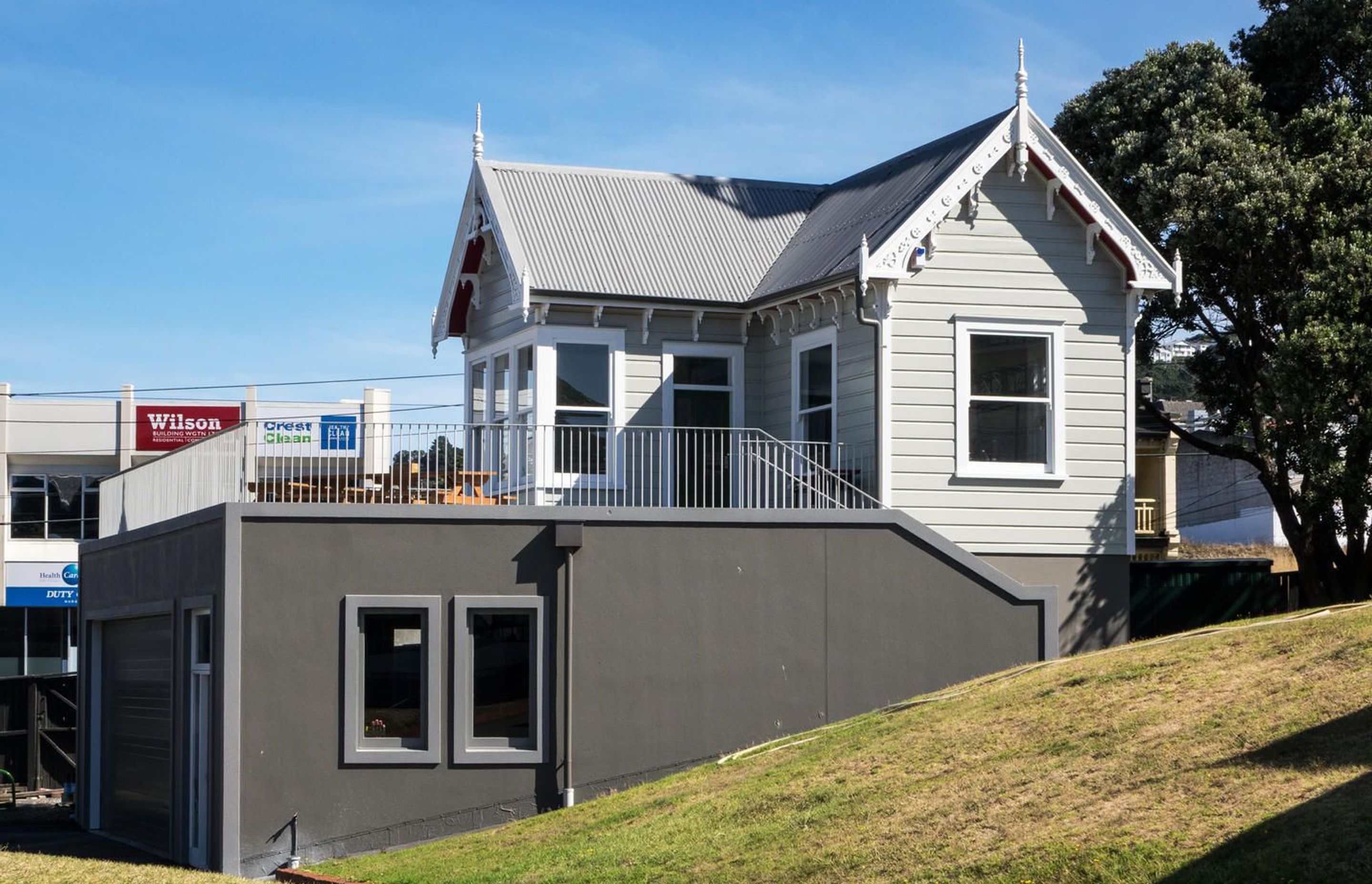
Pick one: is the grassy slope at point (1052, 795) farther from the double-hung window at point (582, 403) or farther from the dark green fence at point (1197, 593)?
the dark green fence at point (1197, 593)

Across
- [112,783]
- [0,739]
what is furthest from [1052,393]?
[0,739]

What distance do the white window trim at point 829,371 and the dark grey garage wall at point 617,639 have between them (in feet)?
7.48

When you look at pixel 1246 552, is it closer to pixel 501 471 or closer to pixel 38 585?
pixel 501 471

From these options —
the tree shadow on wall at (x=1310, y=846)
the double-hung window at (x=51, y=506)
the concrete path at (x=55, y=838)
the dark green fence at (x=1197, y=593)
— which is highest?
the double-hung window at (x=51, y=506)

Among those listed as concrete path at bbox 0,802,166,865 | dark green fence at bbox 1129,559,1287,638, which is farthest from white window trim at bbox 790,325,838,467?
concrete path at bbox 0,802,166,865

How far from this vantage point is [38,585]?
53750mm

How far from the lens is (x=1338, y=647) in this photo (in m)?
12.9

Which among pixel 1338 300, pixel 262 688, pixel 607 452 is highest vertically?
pixel 1338 300

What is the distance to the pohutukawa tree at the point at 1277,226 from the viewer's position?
20984mm

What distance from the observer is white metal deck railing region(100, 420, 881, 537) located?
18.2m

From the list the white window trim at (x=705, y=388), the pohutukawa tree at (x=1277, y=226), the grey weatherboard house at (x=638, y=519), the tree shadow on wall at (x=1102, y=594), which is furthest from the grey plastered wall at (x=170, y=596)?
the pohutukawa tree at (x=1277, y=226)

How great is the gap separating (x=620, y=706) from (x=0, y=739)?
15641 millimetres

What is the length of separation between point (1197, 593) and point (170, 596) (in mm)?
13381

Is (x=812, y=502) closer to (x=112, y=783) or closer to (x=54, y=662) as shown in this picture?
(x=112, y=783)
